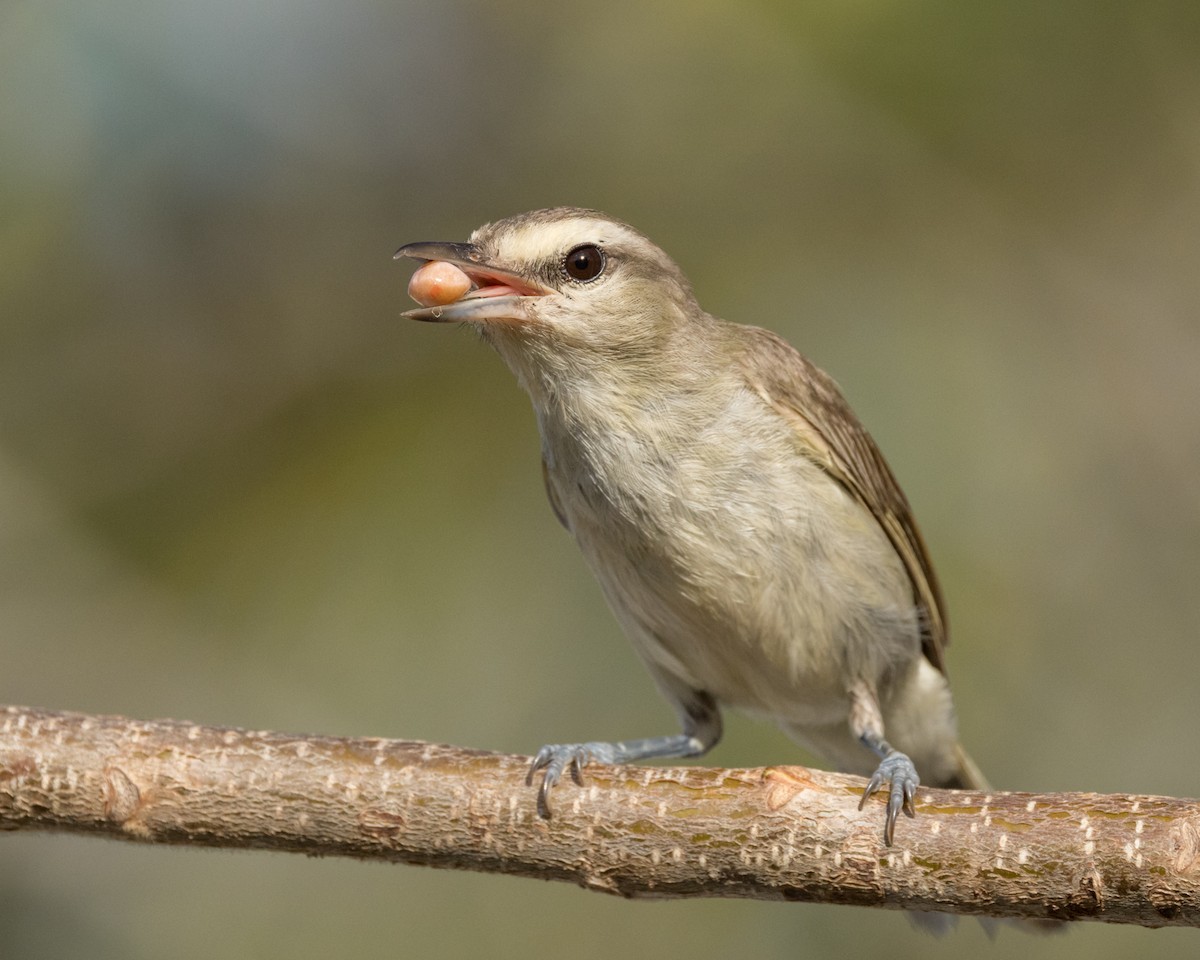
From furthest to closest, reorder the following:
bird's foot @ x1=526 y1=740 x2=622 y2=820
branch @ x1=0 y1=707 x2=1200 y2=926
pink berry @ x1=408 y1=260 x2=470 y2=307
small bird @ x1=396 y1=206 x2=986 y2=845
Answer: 1. small bird @ x1=396 y1=206 x2=986 y2=845
2. pink berry @ x1=408 y1=260 x2=470 y2=307
3. bird's foot @ x1=526 y1=740 x2=622 y2=820
4. branch @ x1=0 y1=707 x2=1200 y2=926

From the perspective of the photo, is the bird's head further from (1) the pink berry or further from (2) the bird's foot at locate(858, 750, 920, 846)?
(2) the bird's foot at locate(858, 750, 920, 846)

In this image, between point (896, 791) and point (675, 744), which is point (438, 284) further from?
point (675, 744)

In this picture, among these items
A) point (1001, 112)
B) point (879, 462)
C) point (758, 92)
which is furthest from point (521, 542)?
point (1001, 112)

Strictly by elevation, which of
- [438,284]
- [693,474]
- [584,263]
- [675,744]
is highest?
[584,263]

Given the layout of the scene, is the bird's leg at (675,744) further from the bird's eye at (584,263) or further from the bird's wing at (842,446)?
the bird's eye at (584,263)

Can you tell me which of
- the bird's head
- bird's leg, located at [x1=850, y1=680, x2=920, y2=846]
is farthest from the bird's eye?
bird's leg, located at [x1=850, y1=680, x2=920, y2=846]

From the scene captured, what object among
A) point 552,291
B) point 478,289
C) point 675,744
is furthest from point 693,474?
point 675,744
